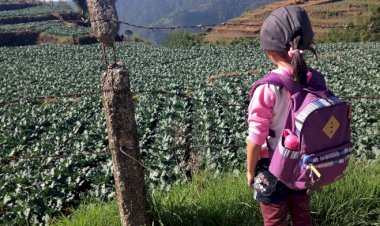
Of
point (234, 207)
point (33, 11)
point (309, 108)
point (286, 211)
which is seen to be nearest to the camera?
point (309, 108)

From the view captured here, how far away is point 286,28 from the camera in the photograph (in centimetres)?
271

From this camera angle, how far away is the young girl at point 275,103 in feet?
8.83

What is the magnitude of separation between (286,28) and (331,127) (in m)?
0.74

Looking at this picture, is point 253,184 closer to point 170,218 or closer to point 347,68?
point 170,218

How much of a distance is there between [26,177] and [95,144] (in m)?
2.20

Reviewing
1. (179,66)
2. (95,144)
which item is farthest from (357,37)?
(95,144)

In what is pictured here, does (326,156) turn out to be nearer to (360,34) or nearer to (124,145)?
(124,145)

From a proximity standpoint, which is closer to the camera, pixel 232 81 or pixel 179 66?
pixel 232 81

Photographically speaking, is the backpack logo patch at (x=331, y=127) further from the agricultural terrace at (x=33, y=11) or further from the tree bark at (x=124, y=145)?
the agricultural terrace at (x=33, y=11)

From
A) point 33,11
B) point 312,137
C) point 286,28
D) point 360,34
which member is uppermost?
point 33,11

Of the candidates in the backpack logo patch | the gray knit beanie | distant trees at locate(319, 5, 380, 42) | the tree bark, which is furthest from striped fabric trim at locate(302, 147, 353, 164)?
distant trees at locate(319, 5, 380, 42)

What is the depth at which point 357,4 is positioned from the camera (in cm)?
8269

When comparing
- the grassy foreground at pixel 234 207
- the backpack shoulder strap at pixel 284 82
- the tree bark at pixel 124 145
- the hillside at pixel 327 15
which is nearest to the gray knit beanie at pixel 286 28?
the backpack shoulder strap at pixel 284 82

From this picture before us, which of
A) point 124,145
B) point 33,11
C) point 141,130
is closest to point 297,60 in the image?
point 124,145
